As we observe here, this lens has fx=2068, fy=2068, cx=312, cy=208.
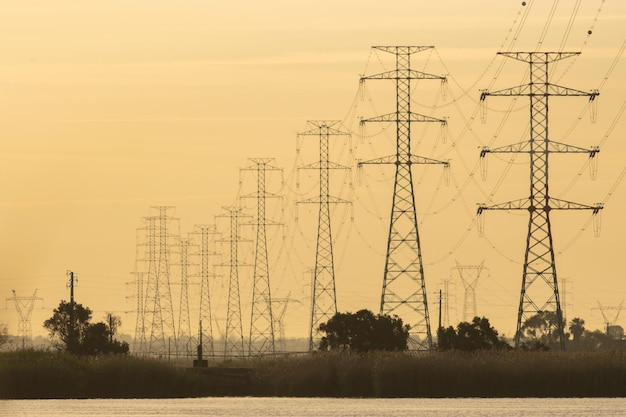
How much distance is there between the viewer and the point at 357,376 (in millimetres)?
157125

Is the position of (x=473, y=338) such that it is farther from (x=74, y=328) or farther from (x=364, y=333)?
(x=74, y=328)

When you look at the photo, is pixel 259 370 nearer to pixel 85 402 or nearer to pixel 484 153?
pixel 85 402

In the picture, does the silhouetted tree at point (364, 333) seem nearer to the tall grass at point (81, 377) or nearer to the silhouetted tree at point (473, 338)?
the silhouetted tree at point (473, 338)

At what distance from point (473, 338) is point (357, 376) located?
67.4ft

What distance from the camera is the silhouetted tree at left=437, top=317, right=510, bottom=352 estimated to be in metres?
174

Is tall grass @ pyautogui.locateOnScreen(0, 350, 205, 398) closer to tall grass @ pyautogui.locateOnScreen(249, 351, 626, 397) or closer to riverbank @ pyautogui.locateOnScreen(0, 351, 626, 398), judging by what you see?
riverbank @ pyautogui.locateOnScreen(0, 351, 626, 398)

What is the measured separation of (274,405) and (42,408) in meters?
17.6

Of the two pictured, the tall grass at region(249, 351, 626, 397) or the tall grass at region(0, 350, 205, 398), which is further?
the tall grass at region(0, 350, 205, 398)

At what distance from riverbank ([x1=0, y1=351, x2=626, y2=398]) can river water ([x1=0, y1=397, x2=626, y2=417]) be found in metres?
0.91

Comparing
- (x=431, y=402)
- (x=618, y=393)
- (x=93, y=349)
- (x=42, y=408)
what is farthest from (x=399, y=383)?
(x=93, y=349)

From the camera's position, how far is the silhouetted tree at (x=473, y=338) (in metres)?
174

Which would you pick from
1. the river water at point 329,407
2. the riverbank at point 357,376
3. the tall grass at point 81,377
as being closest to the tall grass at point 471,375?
the riverbank at point 357,376

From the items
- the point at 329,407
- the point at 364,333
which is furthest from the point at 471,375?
the point at 364,333

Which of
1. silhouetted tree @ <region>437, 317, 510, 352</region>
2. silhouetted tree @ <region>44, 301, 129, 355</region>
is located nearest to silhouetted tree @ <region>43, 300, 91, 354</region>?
silhouetted tree @ <region>44, 301, 129, 355</region>
